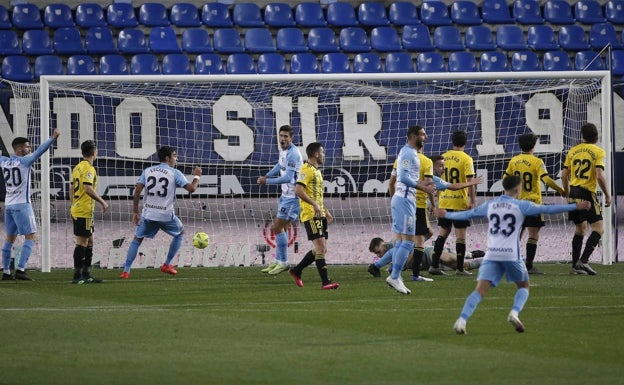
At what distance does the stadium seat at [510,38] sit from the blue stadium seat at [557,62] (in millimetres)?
570

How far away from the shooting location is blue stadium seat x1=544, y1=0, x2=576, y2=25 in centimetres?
2309

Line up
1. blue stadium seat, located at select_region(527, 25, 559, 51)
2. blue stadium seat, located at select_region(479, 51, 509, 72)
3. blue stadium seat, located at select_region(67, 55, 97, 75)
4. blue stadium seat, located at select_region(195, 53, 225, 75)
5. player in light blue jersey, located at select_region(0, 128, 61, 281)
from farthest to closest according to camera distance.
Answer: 1. blue stadium seat, located at select_region(527, 25, 559, 51)
2. blue stadium seat, located at select_region(479, 51, 509, 72)
3. blue stadium seat, located at select_region(195, 53, 225, 75)
4. blue stadium seat, located at select_region(67, 55, 97, 75)
5. player in light blue jersey, located at select_region(0, 128, 61, 281)

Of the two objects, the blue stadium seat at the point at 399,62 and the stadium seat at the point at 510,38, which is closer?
the blue stadium seat at the point at 399,62

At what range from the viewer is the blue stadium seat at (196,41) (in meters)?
21.5

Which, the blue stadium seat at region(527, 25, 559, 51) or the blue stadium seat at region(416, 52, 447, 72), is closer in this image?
the blue stadium seat at region(416, 52, 447, 72)

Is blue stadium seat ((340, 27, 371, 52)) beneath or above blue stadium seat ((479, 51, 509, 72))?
above

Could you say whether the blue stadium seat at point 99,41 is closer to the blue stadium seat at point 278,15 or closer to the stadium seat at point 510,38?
the blue stadium seat at point 278,15

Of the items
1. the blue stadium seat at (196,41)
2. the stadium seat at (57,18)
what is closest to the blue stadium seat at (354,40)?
the blue stadium seat at (196,41)

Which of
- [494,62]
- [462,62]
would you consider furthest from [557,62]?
[462,62]

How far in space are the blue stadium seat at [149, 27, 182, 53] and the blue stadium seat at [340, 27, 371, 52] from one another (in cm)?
320

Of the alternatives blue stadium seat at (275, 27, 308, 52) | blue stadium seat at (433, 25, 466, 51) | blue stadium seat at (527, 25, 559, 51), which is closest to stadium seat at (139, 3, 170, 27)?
blue stadium seat at (275, 27, 308, 52)

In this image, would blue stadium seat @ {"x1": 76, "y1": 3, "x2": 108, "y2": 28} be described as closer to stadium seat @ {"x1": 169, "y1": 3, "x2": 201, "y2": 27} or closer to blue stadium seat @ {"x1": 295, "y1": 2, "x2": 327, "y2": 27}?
stadium seat @ {"x1": 169, "y1": 3, "x2": 201, "y2": 27}

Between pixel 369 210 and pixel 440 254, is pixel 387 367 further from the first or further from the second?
pixel 369 210

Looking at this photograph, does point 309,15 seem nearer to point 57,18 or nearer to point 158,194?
point 57,18
